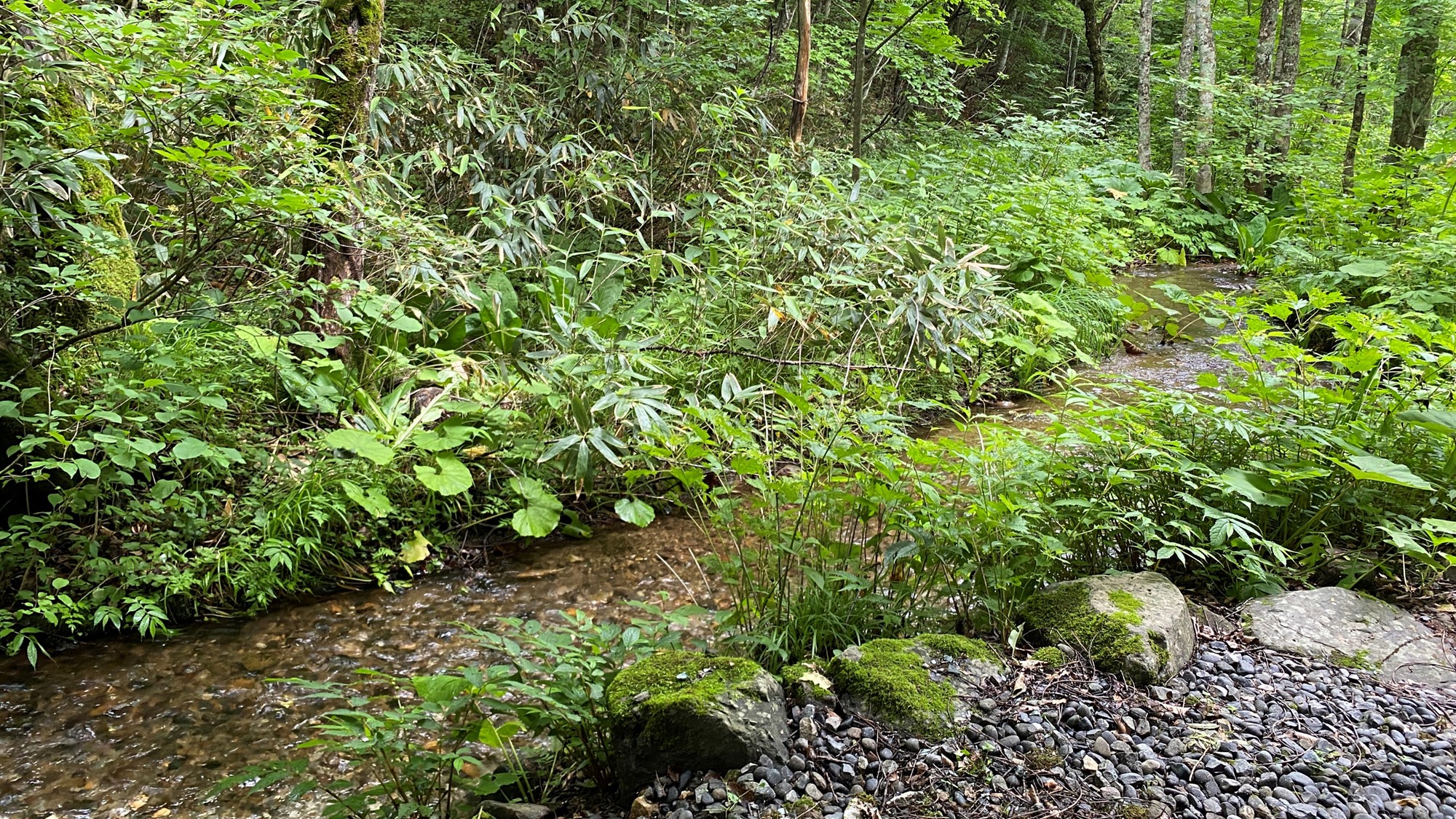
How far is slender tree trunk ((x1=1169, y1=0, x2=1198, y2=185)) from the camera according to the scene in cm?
1170

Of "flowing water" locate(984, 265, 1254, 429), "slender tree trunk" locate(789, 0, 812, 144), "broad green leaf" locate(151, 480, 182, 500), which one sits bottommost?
"flowing water" locate(984, 265, 1254, 429)

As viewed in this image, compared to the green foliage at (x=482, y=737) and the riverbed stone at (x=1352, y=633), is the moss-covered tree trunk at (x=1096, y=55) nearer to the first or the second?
the riverbed stone at (x=1352, y=633)

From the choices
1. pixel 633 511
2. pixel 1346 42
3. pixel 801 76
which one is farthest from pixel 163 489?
pixel 1346 42

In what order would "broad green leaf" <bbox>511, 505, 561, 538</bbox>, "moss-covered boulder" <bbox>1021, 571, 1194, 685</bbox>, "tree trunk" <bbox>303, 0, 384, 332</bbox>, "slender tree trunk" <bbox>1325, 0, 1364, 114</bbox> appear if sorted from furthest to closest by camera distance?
"slender tree trunk" <bbox>1325, 0, 1364, 114</bbox>
"tree trunk" <bbox>303, 0, 384, 332</bbox>
"broad green leaf" <bbox>511, 505, 561, 538</bbox>
"moss-covered boulder" <bbox>1021, 571, 1194, 685</bbox>

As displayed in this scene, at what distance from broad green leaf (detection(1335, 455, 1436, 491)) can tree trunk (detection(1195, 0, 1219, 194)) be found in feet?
33.5

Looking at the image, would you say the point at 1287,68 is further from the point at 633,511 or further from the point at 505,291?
the point at 633,511

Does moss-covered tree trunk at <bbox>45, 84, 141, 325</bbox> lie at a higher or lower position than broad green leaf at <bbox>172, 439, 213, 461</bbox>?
higher

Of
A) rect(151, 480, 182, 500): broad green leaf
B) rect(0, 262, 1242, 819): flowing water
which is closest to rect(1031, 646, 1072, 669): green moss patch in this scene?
rect(0, 262, 1242, 819): flowing water

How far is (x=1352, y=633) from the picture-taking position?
2.73m

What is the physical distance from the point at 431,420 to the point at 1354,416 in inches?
162

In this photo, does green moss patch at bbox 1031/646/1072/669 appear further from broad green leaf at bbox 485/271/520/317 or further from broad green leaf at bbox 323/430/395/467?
broad green leaf at bbox 485/271/520/317

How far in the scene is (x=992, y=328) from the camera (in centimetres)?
599

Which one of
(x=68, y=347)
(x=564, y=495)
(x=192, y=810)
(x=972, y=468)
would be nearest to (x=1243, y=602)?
(x=972, y=468)

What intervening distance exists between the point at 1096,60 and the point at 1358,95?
14.3ft
